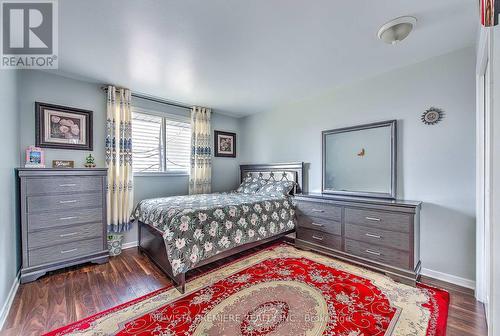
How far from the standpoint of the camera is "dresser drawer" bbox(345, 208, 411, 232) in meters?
2.24

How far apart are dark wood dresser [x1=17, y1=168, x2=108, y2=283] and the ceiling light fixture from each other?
3.38 metres

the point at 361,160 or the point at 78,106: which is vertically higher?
the point at 78,106

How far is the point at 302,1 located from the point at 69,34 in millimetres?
2032

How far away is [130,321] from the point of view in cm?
165

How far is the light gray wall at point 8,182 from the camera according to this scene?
1.73m

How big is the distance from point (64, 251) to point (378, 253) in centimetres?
357

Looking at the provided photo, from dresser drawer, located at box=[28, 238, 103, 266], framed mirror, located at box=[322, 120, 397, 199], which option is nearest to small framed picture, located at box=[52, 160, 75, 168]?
dresser drawer, located at box=[28, 238, 103, 266]

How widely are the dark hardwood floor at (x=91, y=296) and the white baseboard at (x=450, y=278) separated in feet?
0.30

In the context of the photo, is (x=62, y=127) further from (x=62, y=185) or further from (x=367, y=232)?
(x=367, y=232)

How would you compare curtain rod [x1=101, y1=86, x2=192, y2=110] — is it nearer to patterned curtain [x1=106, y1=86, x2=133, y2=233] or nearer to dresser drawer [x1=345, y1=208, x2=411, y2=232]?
patterned curtain [x1=106, y1=86, x2=133, y2=233]

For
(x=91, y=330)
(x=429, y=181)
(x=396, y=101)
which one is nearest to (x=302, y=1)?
(x=396, y=101)

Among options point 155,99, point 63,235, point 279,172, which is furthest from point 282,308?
point 155,99

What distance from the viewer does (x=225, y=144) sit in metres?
4.62

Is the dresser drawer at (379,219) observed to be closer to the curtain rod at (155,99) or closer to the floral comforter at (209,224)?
the floral comforter at (209,224)
